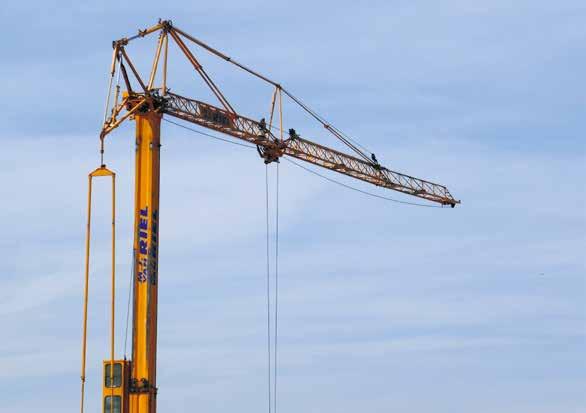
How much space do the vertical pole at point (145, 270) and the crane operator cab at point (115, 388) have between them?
0.89m

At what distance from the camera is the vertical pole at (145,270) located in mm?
87625

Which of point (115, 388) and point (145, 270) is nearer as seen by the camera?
point (115, 388)

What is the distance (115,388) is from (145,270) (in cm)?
847

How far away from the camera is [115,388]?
3401 inches

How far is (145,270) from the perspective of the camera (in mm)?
90125

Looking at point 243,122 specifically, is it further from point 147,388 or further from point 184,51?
point 147,388

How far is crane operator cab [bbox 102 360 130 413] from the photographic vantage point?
3386 inches

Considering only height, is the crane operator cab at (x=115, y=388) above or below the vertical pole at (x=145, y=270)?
below

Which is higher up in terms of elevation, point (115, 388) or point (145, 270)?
point (145, 270)

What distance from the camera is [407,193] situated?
141 metres

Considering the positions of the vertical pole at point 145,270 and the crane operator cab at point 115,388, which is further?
the vertical pole at point 145,270

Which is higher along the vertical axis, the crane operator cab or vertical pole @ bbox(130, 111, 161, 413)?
vertical pole @ bbox(130, 111, 161, 413)

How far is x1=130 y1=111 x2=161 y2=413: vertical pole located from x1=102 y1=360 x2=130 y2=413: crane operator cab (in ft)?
2.91

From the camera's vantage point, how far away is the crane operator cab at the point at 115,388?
86.0 metres
